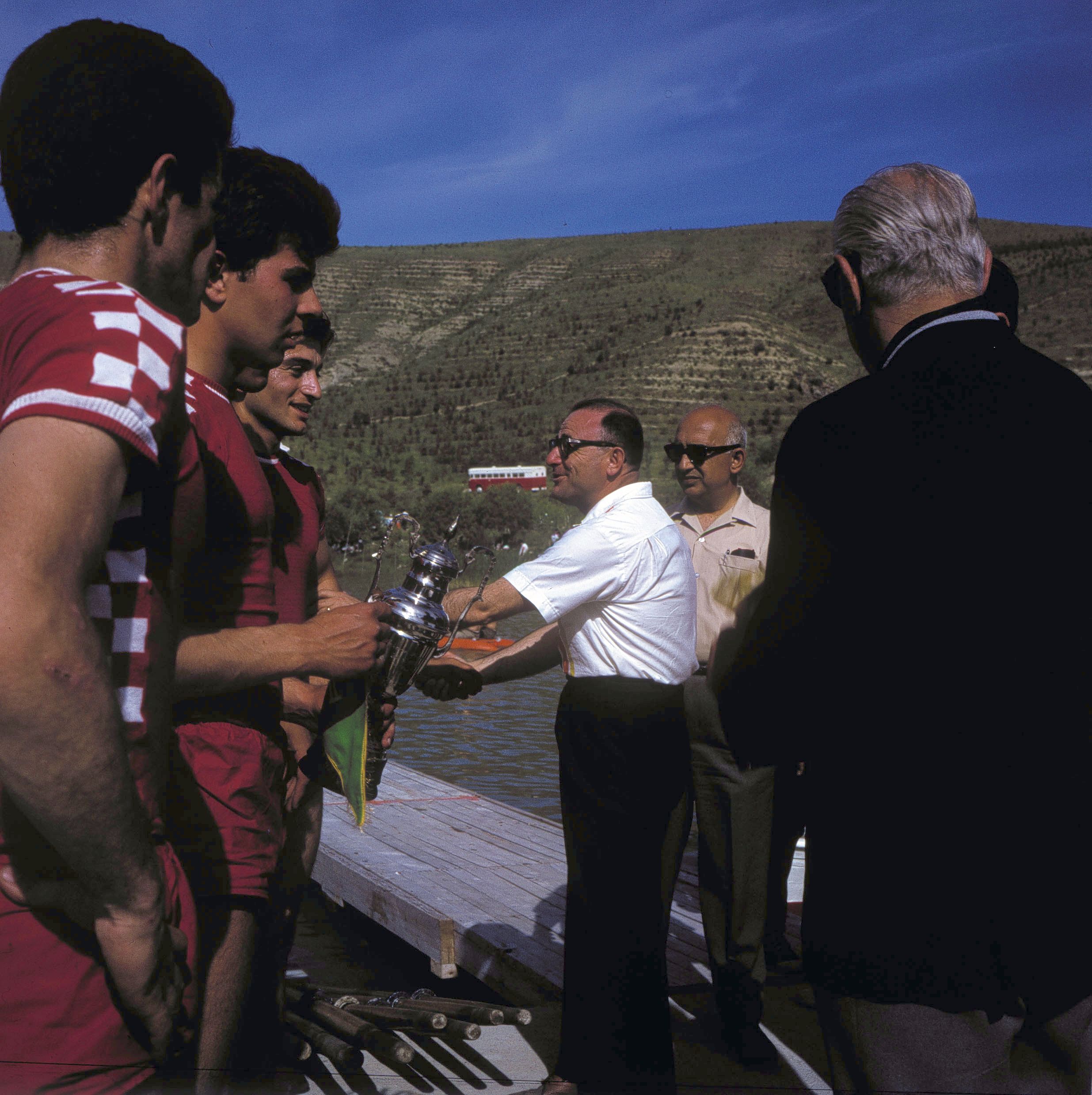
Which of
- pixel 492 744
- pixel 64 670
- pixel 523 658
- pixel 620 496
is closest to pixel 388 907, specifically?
pixel 523 658

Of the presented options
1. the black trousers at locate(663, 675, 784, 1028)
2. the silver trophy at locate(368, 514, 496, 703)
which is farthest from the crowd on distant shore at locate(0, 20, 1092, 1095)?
the black trousers at locate(663, 675, 784, 1028)

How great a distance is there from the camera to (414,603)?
101 inches

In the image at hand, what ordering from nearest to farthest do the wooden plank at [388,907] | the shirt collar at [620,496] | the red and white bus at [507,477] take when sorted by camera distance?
the shirt collar at [620,496]
the wooden plank at [388,907]
the red and white bus at [507,477]

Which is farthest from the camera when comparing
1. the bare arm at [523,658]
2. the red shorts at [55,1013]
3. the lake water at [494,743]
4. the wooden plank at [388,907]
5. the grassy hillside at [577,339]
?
the grassy hillside at [577,339]

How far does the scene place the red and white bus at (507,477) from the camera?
215ft

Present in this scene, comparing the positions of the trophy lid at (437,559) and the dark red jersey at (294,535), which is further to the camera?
the trophy lid at (437,559)

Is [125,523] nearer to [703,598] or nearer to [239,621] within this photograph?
[239,621]

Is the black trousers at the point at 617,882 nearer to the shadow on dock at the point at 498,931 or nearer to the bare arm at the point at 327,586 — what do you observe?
the shadow on dock at the point at 498,931

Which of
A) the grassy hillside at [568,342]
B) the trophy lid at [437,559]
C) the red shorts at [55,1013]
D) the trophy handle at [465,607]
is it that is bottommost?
the red shorts at [55,1013]

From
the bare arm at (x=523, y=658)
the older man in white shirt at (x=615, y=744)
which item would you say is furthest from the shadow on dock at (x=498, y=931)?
the bare arm at (x=523, y=658)

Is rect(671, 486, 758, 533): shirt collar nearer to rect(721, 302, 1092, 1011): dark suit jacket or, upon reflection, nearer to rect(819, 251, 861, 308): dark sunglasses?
rect(819, 251, 861, 308): dark sunglasses

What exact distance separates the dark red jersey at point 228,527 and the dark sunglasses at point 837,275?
1040 millimetres

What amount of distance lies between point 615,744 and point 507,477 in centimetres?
6369

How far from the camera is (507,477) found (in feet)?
219
